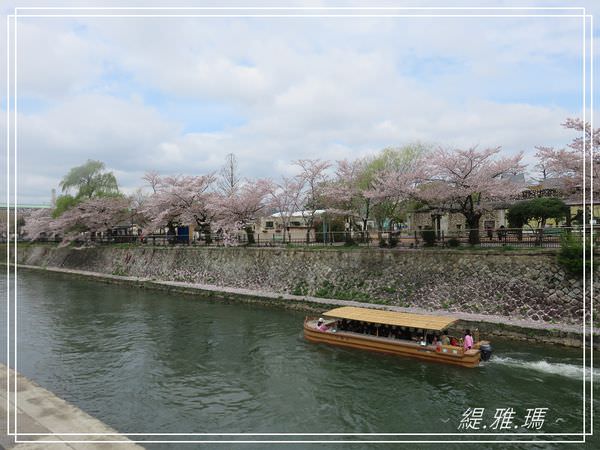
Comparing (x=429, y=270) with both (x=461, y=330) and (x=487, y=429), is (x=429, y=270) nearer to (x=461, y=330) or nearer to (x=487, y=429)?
(x=461, y=330)

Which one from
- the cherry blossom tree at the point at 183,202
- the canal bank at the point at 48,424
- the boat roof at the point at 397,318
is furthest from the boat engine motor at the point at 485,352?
the cherry blossom tree at the point at 183,202

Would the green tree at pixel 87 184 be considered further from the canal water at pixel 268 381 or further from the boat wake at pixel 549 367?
the boat wake at pixel 549 367

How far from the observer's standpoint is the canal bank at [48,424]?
8.42 meters

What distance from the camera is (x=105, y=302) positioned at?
29031 millimetres

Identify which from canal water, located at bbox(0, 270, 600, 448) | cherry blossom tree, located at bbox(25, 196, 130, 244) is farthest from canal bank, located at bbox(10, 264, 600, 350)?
cherry blossom tree, located at bbox(25, 196, 130, 244)

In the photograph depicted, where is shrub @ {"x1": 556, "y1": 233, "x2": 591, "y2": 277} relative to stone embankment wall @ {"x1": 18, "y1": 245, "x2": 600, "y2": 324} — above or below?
above

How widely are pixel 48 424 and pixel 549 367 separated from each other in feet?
Result: 51.3

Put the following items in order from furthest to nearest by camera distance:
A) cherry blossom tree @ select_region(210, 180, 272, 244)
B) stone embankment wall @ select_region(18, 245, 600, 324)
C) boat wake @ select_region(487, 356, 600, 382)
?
1. cherry blossom tree @ select_region(210, 180, 272, 244)
2. stone embankment wall @ select_region(18, 245, 600, 324)
3. boat wake @ select_region(487, 356, 600, 382)

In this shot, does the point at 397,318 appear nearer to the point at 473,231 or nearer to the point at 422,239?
the point at 473,231

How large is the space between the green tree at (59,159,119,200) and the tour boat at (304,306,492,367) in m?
40.0

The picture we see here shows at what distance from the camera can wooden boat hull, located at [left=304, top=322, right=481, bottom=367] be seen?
15.3 metres

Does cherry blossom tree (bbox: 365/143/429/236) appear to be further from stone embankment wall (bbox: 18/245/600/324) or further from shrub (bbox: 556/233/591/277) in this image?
shrub (bbox: 556/233/591/277)

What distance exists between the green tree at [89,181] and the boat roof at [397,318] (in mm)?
40575

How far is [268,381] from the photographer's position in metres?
14.5
